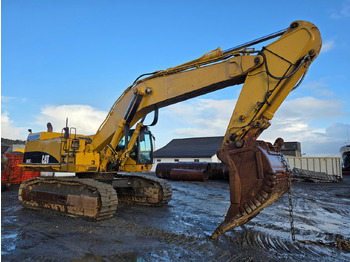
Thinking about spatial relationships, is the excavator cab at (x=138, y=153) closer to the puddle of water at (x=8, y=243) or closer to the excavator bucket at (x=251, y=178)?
the puddle of water at (x=8, y=243)

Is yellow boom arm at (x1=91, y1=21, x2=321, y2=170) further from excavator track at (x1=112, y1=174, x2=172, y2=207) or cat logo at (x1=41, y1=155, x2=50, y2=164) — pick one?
cat logo at (x1=41, y1=155, x2=50, y2=164)

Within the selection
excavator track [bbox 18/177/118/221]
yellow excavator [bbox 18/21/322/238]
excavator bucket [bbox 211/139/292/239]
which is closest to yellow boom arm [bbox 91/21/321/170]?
yellow excavator [bbox 18/21/322/238]

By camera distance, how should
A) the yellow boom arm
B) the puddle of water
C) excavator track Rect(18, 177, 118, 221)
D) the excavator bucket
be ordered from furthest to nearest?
excavator track Rect(18, 177, 118, 221) → the yellow boom arm → the puddle of water → the excavator bucket

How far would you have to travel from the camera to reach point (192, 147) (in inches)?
1411

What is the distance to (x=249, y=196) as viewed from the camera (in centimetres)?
472

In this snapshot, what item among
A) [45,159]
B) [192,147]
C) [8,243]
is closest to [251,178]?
[8,243]

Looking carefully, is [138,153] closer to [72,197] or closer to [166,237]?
[72,197]

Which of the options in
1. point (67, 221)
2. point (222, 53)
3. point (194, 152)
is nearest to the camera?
point (222, 53)

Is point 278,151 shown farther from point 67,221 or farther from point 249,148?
point 67,221

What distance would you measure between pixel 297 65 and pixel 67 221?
6636 millimetres

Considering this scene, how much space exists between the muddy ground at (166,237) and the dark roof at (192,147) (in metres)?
22.5

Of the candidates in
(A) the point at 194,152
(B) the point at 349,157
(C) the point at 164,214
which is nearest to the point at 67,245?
(C) the point at 164,214

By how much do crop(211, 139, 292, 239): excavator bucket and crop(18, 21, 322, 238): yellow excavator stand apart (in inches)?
0.7

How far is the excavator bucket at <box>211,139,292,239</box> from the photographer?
15.1 ft
